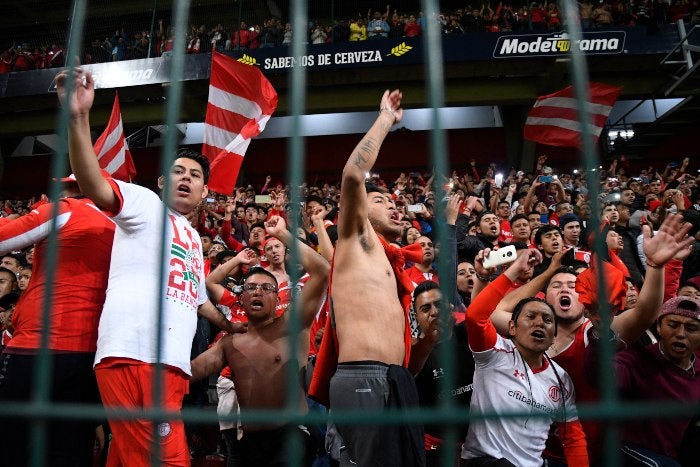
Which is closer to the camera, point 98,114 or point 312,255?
point 312,255

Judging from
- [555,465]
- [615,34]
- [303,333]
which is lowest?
[555,465]

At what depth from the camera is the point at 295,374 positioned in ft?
2.80

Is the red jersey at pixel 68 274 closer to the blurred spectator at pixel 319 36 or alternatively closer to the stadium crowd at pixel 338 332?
the stadium crowd at pixel 338 332

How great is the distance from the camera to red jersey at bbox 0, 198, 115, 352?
1.95 meters

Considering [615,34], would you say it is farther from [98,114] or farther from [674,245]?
[98,114]

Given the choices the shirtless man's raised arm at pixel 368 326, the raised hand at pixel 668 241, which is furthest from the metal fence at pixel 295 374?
the raised hand at pixel 668 241

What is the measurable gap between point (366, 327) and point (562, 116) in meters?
6.06

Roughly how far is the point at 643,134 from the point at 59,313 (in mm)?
14185

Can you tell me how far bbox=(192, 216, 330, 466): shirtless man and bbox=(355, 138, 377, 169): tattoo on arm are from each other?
0.79 m

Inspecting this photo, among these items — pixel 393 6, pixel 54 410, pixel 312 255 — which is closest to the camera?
pixel 54 410

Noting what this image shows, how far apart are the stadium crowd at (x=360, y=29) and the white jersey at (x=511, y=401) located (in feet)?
33.7

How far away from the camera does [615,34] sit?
426 inches

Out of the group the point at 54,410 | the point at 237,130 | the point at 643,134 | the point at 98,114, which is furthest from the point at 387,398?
the point at 98,114

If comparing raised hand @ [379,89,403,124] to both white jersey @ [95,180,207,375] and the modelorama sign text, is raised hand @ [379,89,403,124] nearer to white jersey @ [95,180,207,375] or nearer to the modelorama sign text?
white jersey @ [95,180,207,375]
